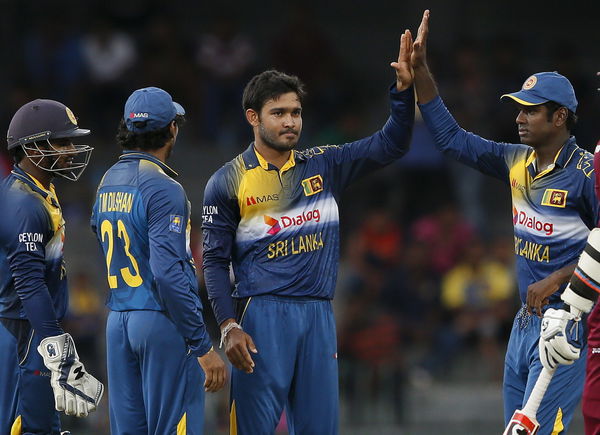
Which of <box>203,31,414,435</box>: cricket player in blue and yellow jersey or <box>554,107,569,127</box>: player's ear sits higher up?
<box>554,107,569,127</box>: player's ear

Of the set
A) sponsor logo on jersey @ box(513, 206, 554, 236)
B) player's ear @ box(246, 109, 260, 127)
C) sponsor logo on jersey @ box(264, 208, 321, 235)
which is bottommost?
sponsor logo on jersey @ box(513, 206, 554, 236)

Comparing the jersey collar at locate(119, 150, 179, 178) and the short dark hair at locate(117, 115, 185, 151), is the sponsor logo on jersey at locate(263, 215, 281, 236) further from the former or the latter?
the short dark hair at locate(117, 115, 185, 151)

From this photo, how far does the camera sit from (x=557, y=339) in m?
6.46

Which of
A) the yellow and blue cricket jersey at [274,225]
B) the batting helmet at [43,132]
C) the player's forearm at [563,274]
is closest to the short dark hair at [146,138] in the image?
the batting helmet at [43,132]

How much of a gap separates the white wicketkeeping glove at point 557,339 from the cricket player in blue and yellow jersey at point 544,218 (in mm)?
173

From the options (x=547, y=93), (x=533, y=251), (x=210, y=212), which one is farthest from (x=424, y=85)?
(x=210, y=212)

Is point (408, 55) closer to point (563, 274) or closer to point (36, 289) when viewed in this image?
point (563, 274)

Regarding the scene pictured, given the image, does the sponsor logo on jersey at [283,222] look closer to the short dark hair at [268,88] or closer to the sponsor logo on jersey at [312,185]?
the sponsor logo on jersey at [312,185]

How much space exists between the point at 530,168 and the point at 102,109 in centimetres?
1000

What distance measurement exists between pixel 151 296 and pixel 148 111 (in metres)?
1.06

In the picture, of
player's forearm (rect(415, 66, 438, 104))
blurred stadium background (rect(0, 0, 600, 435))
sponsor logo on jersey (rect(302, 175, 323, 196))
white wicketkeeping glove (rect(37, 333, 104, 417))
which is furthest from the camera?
blurred stadium background (rect(0, 0, 600, 435))

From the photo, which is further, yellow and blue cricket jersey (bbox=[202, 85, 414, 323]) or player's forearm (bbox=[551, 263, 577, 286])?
yellow and blue cricket jersey (bbox=[202, 85, 414, 323])

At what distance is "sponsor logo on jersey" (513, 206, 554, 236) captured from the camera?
22.9 feet

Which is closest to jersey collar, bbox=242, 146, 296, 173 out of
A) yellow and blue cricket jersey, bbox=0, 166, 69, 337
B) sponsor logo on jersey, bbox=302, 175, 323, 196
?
sponsor logo on jersey, bbox=302, 175, 323, 196
